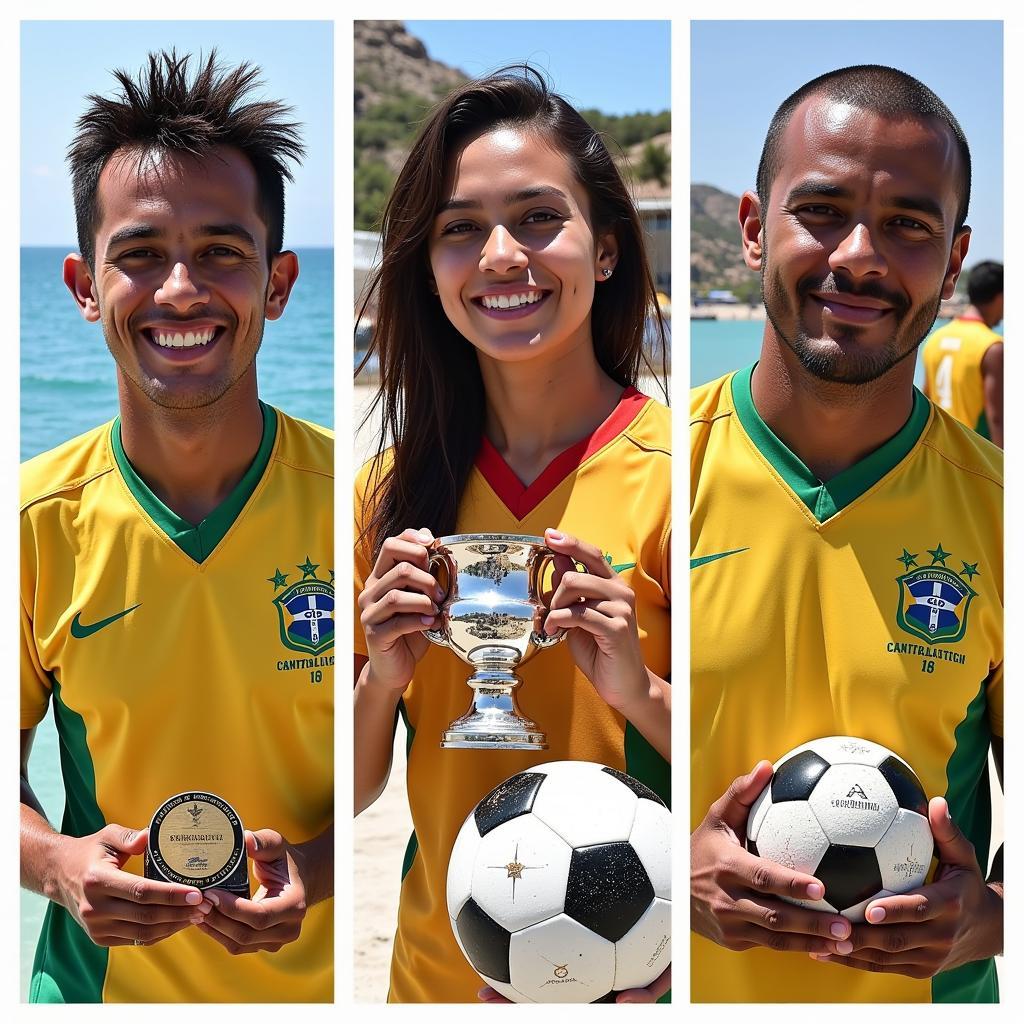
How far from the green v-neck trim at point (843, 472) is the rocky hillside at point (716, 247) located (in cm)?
31

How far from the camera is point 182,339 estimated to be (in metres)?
2.64

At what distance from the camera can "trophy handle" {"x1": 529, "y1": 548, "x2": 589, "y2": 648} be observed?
2449mm

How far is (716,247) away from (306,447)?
2.96 ft

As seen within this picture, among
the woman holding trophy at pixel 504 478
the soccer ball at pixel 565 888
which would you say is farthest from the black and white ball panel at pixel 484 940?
the woman holding trophy at pixel 504 478

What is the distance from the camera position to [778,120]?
260 centimetres

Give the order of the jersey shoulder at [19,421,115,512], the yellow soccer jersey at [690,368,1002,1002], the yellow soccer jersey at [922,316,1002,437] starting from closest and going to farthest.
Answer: the yellow soccer jersey at [690,368,1002,1002] → the jersey shoulder at [19,421,115,512] → the yellow soccer jersey at [922,316,1002,437]

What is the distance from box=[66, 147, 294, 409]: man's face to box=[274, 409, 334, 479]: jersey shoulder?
17 cm

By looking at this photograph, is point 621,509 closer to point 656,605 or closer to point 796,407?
point 656,605

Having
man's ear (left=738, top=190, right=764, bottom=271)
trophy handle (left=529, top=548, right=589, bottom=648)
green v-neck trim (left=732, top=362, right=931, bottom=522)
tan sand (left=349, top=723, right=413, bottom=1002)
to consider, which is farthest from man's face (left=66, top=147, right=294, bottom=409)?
tan sand (left=349, top=723, right=413, bottom=1002)

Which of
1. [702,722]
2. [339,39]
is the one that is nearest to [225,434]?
[339,39]

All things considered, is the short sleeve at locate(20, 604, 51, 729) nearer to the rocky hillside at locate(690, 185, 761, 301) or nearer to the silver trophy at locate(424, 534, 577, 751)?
the silver trophy at locate(424, 534, 577, 751)

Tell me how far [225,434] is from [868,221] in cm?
129

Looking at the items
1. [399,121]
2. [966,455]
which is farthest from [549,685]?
[399,121]

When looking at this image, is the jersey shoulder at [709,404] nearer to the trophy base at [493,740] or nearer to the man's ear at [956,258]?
the man's ear at [956,258]
